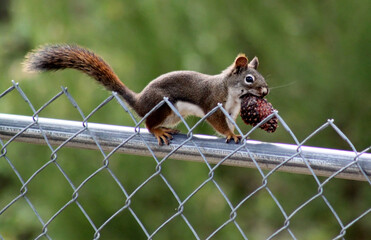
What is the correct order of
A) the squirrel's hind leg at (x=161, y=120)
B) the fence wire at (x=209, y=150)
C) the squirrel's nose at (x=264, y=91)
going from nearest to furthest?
the fence wire at (x=209, y=150) → the squirrel's hind leg at (x=161, y=120) → the squirrel's nose at (x=264, y=91)

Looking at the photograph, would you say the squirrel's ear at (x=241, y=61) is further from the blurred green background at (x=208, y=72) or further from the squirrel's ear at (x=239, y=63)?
the blurred green background at (x=208, y=72)

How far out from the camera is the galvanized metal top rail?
106 centimetres

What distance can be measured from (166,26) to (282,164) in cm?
175

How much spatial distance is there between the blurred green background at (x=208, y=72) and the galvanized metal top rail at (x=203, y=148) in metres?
1.16

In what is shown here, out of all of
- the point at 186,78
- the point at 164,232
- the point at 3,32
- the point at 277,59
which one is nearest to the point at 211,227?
the point at 164,232

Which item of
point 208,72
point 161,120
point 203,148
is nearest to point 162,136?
point 203,148

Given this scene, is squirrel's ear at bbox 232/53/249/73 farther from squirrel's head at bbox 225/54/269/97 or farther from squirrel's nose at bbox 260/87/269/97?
squirrel's nose at bbox 260/87/269/97

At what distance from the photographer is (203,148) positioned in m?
1.18

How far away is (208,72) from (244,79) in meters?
0.99

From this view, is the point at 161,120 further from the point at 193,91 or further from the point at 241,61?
the point at 241,61

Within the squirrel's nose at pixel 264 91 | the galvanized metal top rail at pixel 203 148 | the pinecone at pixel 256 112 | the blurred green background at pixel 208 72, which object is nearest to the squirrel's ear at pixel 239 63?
the squirrel's nose at pixel 264 91

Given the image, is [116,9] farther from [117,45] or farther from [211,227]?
[211,227]

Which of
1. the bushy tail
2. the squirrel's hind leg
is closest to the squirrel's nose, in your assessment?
the squirrel's hind leg

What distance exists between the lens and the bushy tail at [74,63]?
1.57 m
